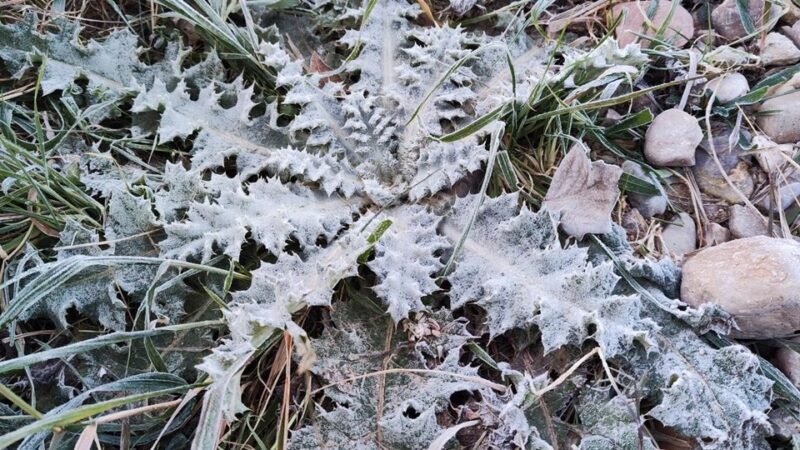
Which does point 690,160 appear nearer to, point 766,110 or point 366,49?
point 766,110

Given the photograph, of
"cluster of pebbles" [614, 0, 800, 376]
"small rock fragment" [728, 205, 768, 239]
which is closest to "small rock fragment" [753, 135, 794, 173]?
"cluster of pebbles" [614, 0, 800, 376]

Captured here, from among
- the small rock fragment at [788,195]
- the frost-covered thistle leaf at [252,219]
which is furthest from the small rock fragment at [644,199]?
the frost-covered thistle leaf at [252,219]

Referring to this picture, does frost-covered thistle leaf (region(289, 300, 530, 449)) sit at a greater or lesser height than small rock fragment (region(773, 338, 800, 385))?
greater

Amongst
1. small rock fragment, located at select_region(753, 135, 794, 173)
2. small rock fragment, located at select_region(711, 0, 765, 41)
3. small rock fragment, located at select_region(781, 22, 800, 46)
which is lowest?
small rock fragment, located at select_region(753, 135, 794, 173)

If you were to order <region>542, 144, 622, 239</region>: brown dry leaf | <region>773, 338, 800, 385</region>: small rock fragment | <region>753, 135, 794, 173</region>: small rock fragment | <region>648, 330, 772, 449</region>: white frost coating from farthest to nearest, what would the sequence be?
<region>753, 135, 794, 173</region>: small rock fragment
<region>542, 144, 622, 239</region>: brown dry leaf
<region>773, 338, 800, 385</region>: small rock fragment
<region>648, 330, 772, 449</region>: white frost coating

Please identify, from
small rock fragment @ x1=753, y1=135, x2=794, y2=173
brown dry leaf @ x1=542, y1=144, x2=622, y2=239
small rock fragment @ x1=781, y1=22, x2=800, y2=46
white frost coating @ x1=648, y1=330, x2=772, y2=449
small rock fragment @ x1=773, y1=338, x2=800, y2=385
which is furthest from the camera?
small rock fragment @ x1=781, y1=22, x2=800, y2=46

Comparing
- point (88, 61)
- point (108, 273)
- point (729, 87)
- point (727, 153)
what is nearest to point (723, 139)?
point (727, 153)

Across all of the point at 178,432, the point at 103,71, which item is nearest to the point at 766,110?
the point at 178,432

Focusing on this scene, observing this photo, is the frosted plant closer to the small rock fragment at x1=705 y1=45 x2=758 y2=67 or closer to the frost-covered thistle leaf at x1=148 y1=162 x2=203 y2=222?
the frost-covered thistle leaf at x1=148 y1=162 x2=203 y2=222
